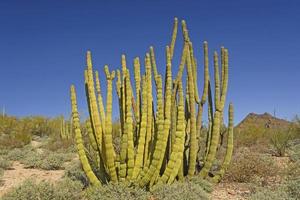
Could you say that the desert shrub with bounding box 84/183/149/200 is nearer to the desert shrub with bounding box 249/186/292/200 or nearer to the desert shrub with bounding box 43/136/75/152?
the desert shrub with bounding box 249/186/292/200

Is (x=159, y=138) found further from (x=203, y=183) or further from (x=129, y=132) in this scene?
(x=203, y=183)

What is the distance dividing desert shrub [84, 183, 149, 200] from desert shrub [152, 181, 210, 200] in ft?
0.69

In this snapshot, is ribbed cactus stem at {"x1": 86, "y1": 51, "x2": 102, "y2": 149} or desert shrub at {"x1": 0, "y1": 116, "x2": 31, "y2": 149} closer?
ribbed cactus stem at {"x1": 86, "y1": 51, "x2": 102, "y2": 149}

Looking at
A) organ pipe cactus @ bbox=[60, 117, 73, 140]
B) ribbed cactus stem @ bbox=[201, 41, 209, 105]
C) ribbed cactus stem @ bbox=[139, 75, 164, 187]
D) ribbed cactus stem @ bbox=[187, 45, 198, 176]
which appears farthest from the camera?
organ pipe cactus @ bbox=[60, 117, 73, 140]

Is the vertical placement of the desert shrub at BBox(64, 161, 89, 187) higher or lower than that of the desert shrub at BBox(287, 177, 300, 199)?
higher

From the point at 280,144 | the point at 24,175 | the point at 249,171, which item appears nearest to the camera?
the point at 249,171

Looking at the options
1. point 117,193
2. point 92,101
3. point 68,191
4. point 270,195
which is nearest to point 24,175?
point 68,191

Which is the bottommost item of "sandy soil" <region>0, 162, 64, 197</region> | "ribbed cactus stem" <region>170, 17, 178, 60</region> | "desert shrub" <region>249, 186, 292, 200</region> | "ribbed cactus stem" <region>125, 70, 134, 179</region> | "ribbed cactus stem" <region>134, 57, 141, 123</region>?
"desert shrub" <region>249, 186, 292, 200</region>

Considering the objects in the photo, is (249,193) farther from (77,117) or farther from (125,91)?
(77,117)

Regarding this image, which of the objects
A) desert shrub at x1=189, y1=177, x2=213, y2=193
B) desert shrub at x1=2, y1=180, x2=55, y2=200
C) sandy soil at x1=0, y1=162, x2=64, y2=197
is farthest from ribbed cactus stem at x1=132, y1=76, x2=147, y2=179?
sandy soil at x1=0, y1=162, x2=64, y2=197

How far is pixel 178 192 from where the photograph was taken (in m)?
5.68

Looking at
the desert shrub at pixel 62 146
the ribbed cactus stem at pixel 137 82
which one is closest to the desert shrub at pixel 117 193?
the ribbed cactus stem at pixel 137 82

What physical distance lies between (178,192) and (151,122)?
3.76 feet

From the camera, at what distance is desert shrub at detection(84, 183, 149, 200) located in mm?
5621
